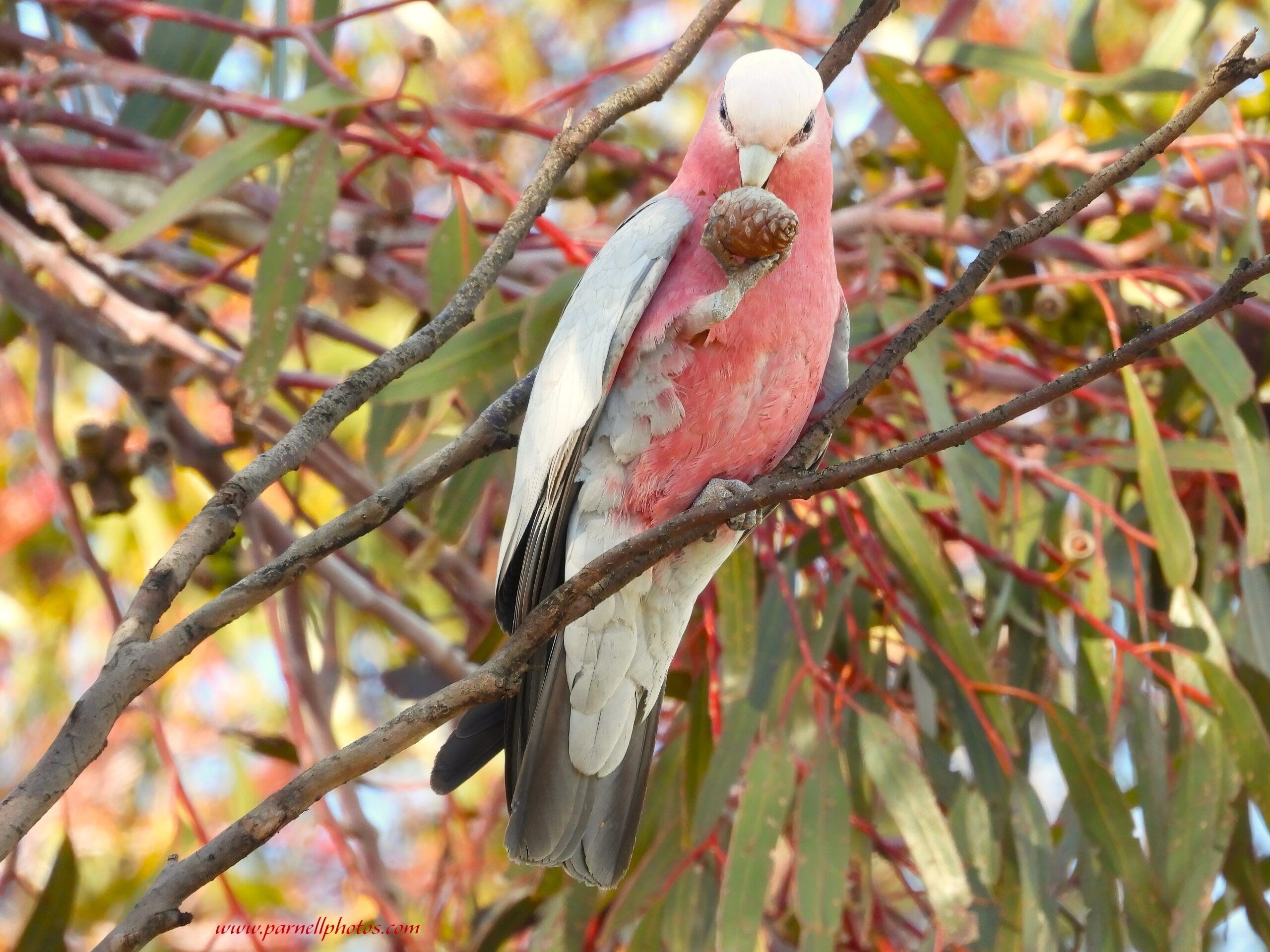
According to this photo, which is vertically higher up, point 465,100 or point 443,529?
point 465,100

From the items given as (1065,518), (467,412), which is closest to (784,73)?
(467,412)

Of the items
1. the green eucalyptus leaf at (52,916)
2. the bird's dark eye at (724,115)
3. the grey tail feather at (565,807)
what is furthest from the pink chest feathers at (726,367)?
the green eucalyptus leaf at (52,916)

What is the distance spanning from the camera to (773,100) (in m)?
1.39

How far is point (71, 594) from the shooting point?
11.3 feet

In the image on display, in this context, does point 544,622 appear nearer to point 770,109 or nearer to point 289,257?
point 770,109

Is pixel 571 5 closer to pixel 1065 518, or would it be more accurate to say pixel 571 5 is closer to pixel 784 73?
pixel 1065 518

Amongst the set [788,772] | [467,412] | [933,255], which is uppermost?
[933,255]

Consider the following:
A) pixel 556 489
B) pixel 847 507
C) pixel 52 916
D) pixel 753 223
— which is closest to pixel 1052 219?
pixel 753 223

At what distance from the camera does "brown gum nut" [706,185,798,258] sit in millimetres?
1213

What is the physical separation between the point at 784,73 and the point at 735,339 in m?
0.30

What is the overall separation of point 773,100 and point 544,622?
2.15 feet

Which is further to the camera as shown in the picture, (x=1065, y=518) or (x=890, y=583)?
(x=1065, y=518)

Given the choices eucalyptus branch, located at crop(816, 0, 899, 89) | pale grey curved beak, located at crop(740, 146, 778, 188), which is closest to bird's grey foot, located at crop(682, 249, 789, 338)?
pale grey curved beak, located at crop(740, 146, 778, 188)

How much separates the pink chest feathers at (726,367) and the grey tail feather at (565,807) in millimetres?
275
